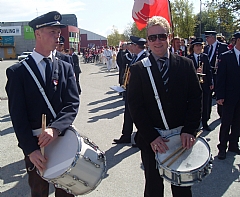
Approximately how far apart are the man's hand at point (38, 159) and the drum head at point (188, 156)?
1.01m

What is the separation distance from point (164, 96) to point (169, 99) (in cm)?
6

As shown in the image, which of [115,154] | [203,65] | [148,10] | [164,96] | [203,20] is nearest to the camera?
[164,96]

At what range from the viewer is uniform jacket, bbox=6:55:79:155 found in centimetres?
263

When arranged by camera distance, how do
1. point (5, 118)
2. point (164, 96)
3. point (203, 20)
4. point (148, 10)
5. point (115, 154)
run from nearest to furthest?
point (164, 96) → point (115, 154) → point (148, 10) → point (5, 118) → point (203, 20)

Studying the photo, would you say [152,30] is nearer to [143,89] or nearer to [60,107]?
[143,89]

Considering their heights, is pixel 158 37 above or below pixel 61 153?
above

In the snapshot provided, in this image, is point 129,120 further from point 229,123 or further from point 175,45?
point 175,45

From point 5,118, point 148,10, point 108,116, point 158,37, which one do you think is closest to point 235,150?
point 158,37

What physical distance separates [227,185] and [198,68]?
310cm

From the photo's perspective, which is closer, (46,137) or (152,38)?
(46,137)

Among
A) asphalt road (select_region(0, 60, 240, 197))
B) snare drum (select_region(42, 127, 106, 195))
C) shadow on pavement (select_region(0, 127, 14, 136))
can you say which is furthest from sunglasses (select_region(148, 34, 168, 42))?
shadow on pavement (select_region(0, 127, 14, 136))

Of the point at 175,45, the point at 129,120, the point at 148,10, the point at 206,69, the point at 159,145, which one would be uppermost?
the point at 148,10

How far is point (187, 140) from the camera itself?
274cm

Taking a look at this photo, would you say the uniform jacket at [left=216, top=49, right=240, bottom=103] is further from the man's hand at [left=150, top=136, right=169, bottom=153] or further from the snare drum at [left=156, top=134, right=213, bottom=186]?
the man's hand at [left=150, top=136, right=169, bottom=153]
